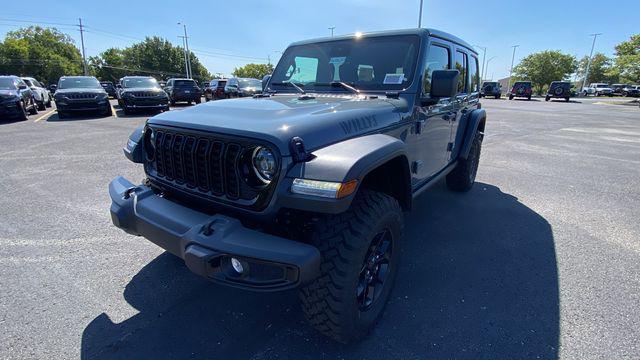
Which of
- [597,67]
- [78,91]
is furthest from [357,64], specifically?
[597,67]

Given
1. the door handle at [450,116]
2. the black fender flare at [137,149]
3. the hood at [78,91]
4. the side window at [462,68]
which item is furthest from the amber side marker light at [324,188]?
the hood at [78,91]

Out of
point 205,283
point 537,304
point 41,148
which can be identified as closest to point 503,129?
point 537,304

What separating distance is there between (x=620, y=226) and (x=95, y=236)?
570cm

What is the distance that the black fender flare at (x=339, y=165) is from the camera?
5.68 ft

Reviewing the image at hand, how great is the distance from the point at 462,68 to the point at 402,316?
3.20 metres

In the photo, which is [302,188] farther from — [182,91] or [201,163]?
[182,91]

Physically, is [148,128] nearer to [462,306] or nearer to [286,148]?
[286,148]

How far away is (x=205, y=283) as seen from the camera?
2.85m

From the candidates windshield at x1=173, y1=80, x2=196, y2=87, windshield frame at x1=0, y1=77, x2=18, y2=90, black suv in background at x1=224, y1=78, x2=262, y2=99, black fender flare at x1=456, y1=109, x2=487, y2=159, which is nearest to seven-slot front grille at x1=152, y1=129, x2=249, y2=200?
black fender flare at x1=456, y1=109, x2=487, y2=159

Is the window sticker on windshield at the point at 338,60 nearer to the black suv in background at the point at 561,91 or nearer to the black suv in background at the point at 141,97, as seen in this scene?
the black suv in background at the point at 141,97

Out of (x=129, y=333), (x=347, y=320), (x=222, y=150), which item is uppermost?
(x=222, y=150)

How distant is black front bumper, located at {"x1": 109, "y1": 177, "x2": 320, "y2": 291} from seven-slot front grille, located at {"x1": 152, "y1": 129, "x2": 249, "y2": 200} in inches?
7.7

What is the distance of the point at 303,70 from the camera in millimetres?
3652

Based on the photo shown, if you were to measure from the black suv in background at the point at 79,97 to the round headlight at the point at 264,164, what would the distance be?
13.9m
